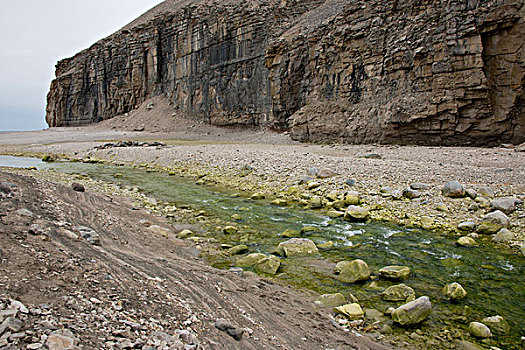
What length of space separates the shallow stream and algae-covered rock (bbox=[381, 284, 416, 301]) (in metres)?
0.10

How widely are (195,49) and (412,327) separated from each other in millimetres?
44834

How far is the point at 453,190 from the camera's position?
8.40m

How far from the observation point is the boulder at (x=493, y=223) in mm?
6715

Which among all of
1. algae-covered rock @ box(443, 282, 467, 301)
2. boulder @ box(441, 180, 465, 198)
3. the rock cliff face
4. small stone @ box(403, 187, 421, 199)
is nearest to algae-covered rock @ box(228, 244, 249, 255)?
algae-covered rock @ box(443, 282, 467, 301)

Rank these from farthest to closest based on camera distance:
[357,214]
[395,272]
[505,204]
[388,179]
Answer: [388,179] → [357,214] → [505,204] → [395,272]

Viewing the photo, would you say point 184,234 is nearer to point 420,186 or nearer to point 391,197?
point 391,197

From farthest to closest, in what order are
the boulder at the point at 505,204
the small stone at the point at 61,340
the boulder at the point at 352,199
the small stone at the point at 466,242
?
the boulder at the point at 352,199
the boulder at the point at 505,204
the small stone at the point at 466,242
the small stone at the point at 61,340

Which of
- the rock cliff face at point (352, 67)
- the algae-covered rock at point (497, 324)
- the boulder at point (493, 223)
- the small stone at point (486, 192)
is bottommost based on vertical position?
the algae-covered rock at point (497, 324)

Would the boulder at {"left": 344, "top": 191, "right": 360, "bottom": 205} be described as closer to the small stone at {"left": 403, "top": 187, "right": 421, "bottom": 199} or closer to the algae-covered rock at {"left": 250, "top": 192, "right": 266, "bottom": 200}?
the small stone at {"left": 403, "top": 187, "right": 421, "bottom": 199}

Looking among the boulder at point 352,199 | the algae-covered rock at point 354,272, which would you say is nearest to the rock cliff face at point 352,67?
the boulder at point 352,199

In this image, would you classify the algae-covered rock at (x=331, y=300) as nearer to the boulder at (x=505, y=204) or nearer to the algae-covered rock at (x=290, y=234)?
the algae-covered rock at (x=290, y=234)

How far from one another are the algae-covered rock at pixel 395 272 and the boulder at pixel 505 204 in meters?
3.96

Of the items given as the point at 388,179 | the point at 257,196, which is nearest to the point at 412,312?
the point at 257,196

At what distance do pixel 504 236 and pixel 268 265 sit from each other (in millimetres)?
4806
